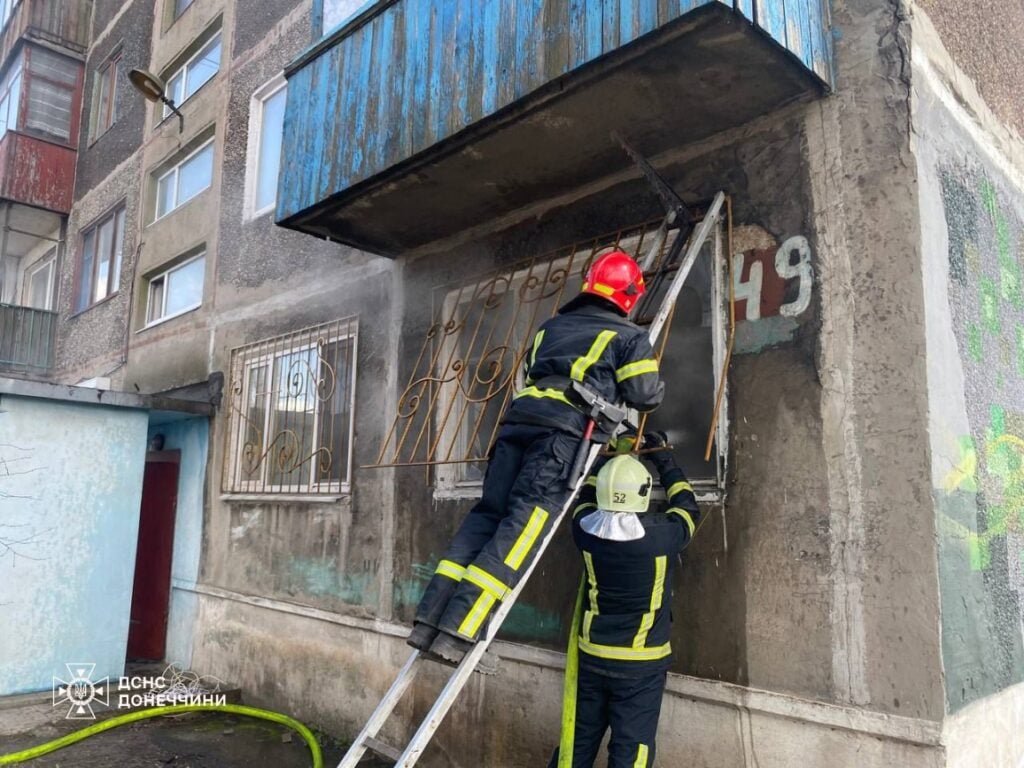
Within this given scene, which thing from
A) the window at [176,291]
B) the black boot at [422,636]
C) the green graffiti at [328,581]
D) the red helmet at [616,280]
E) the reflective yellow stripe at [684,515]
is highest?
the window at [176,291]

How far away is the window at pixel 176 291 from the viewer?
343 inches

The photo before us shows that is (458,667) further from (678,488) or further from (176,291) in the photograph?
(176,291)

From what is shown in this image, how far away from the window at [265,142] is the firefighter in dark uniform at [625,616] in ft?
18.8

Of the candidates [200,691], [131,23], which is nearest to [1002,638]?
[200,691]

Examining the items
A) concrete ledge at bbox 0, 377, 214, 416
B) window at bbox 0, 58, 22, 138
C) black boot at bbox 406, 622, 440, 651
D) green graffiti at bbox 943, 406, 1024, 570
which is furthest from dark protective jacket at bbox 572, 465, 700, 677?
window at bbox 0, 58, 22, 138

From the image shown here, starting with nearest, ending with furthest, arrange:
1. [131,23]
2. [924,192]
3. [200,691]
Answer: [924,192], [200,691], [131,23]

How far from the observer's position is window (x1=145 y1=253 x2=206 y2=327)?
871cm

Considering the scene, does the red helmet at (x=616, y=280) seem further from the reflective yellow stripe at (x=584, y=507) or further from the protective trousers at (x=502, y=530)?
the reflective yellow stripe at (x=584, y=507)

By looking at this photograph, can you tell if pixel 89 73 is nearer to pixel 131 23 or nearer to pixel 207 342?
pixel 131 23

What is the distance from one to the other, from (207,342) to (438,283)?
371 centimetres

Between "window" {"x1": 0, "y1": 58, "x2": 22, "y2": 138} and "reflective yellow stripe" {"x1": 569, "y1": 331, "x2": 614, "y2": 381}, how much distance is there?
13.6 meters

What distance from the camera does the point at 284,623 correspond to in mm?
6172

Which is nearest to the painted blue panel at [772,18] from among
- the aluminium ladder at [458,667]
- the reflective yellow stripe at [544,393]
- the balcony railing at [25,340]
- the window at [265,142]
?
the aluminium ladder at [458,667]

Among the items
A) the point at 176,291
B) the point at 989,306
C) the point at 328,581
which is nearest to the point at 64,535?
the point at 328,581
